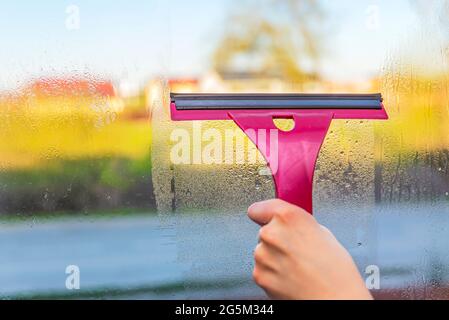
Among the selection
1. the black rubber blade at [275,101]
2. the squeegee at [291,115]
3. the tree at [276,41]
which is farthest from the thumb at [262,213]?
the tree at [276,41]

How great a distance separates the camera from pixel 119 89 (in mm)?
1518

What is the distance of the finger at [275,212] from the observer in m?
0.61

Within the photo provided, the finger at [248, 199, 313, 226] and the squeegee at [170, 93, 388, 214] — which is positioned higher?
the squeegee at [170, 93, 388, 214]

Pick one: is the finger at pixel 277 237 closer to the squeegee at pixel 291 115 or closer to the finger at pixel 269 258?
the finger at pixel 269 258

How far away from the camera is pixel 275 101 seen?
3.33 ft

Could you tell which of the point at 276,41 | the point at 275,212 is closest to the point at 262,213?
the point at 275,212

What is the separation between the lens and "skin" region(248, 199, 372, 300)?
574mm

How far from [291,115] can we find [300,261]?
409 millimetres

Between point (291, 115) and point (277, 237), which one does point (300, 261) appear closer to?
point (277, 237)

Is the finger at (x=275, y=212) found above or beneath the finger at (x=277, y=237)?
above

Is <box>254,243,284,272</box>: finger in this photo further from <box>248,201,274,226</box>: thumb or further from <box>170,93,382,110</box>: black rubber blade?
<box>170,93,382,110</box>: black rubber blade

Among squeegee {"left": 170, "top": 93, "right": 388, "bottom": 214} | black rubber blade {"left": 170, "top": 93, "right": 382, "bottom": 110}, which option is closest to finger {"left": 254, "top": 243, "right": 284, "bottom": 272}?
squeegee {"left": 170, "top": 93, "right": 388, "bottom": 214}

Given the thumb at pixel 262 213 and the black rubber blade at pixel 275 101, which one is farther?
the black rubber blade at pixel 275 101

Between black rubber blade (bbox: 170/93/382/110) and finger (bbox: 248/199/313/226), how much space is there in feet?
1.17
